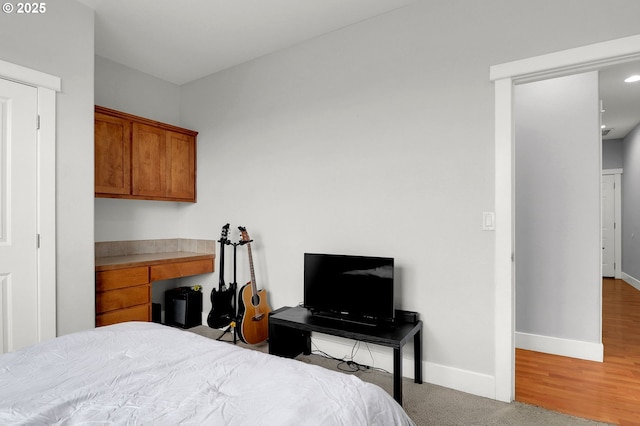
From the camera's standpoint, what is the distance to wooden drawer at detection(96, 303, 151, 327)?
2871 mm

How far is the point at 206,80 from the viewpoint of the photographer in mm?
3969

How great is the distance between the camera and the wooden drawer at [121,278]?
9.43ft

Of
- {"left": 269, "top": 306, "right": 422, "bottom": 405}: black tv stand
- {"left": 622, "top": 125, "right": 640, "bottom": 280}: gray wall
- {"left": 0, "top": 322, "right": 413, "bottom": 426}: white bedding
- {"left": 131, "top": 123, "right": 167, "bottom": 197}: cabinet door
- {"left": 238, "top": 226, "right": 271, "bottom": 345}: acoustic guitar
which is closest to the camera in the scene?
{"left": 0, "top": 322, "right": 413, "bottom": 426}: white bedding

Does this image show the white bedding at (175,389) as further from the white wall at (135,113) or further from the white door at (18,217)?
the white wall at (135,113)

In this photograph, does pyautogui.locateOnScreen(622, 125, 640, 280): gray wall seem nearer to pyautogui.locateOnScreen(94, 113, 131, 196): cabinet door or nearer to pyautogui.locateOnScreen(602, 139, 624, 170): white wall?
pyautogui.locateOnScreen(602, 139, 624, 170): white wall

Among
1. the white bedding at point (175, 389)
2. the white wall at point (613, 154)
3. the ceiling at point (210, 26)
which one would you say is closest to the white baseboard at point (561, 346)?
the white bedding at point (175, 389)

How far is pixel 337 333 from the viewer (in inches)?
94.7

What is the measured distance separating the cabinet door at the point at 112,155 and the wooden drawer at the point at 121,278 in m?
0.75

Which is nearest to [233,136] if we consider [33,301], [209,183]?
[209,183]

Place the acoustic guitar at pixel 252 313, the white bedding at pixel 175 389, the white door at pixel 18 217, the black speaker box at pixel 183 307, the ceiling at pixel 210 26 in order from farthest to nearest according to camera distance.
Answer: the black speaker box at pixel 183 307 < the acoustic guitar at pixel 252 313 < the ceiling at pixel 210 26 < the white door at pixel 18 217 < the white bedding at pixel 175 389

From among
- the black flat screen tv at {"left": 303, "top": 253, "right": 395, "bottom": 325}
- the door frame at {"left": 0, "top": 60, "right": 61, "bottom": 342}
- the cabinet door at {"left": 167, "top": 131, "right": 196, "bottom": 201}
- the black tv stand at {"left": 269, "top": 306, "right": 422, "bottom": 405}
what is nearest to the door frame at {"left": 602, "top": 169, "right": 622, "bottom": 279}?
the black tv stand at {"left": 269, "top": 306, "right": 422, "bottom": 405}

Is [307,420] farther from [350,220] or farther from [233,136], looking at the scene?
[233,136]

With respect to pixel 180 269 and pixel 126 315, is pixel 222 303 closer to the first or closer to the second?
pixel 180 269

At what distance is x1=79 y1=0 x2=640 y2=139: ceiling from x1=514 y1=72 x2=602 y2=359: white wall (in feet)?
3.87
